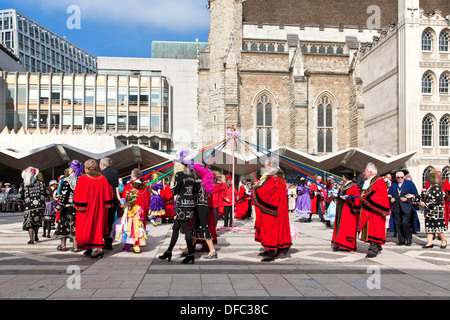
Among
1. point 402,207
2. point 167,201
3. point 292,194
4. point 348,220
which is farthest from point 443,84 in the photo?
point 348,220

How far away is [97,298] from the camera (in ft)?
15.0

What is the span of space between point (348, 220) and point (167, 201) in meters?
8.28

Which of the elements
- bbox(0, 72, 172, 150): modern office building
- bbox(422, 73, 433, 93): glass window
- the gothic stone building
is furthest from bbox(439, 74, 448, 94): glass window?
bbox(0, 72, 172, 150): modern office building

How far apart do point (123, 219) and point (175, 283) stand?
314 centimetres

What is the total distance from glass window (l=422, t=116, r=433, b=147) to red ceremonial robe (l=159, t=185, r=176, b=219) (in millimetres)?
23773

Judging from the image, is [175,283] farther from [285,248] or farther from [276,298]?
[285,248]

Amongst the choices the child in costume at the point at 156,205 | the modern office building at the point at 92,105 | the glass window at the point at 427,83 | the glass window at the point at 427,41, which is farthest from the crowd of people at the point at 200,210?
the modern office building at the point at 92,105

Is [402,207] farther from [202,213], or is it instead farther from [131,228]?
[131,228]

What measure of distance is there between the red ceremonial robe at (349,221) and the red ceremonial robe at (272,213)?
129 centimetres

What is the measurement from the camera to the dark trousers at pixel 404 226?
9648mm

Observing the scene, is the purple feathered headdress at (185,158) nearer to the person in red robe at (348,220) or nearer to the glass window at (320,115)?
the person in red robe at (348,220)

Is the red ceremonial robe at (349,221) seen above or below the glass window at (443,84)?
below

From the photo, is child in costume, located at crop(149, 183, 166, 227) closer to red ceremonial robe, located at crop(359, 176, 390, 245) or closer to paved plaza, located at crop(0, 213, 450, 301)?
paved plaza, located at crop(0, 213, 450, 301)

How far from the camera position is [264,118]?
37.5 m
